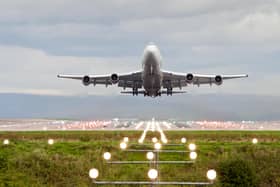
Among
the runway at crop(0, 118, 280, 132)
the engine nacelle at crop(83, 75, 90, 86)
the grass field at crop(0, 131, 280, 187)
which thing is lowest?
the grass field at crop(0, 131, 280, 187)

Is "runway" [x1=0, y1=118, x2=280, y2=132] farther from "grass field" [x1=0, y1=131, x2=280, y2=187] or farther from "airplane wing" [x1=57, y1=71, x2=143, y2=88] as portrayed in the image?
"grass field" [x1=0, y1=131, x2=280, y2=187]

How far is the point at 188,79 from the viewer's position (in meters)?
68.9

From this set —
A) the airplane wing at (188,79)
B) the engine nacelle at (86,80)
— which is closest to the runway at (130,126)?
the airplane wing at (188,79)

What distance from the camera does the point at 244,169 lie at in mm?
27344

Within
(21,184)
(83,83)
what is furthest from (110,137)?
(21,184)

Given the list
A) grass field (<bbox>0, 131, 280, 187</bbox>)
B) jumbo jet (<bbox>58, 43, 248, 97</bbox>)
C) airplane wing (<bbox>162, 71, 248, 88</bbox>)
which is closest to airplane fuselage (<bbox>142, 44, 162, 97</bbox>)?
jumbo jet (<bbox>58, 43, 248, 97</bbox>)

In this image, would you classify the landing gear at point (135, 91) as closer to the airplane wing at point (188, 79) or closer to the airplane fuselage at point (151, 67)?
the airplane wing at point (188, 79)

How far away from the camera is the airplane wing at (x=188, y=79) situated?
6925cm

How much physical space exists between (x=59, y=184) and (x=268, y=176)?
12.4 metres

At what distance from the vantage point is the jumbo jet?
61812 millimetres

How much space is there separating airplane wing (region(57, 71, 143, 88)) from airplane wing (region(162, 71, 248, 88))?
3.71 meters

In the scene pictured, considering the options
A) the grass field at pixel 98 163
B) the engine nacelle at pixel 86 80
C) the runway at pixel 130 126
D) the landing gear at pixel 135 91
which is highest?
the engine nacelle at pixel 86 80

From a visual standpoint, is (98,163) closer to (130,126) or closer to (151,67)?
(151,67)

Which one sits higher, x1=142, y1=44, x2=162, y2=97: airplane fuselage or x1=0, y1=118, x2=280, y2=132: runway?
x1=142, y1=44, x2=162, y2=97: airplane fuselage
